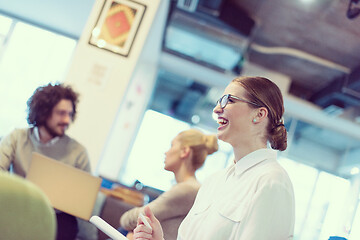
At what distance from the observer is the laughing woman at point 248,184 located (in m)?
1.28

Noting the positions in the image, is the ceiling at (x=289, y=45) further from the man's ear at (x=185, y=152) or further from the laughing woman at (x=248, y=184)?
the laughing woman at (x=248, y=184)

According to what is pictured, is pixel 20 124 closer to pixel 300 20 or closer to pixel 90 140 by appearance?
pixel 90 140

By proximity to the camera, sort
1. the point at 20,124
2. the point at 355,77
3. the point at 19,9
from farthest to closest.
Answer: the point at 20,124, the point at 19,9, the point at 355,77

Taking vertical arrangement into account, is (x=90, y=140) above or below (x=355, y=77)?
below

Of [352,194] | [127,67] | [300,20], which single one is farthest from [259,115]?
[352,194]

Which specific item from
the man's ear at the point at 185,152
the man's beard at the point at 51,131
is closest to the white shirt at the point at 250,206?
the man's ear at the point at 185,152

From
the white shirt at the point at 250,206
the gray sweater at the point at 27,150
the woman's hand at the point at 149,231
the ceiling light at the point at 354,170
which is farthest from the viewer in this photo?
the ceiling light at the point at 354,170

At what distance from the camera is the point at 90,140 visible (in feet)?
13.3

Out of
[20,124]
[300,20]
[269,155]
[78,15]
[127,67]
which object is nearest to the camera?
[269,155]

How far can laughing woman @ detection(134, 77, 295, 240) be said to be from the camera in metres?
1.28

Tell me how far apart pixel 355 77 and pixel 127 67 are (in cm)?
378

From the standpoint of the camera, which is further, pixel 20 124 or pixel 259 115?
pixel 20 124

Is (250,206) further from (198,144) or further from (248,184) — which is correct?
(198,144)

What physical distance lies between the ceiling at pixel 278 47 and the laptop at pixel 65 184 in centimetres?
326
